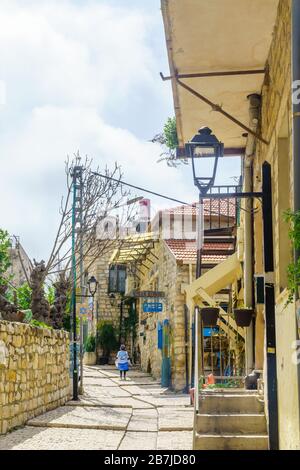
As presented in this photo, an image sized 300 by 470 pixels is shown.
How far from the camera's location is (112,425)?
1101 centimetres

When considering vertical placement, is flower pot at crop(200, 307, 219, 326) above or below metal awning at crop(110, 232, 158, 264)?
below

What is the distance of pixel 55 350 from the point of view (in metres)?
14.9

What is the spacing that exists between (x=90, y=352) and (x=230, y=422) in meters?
27.9

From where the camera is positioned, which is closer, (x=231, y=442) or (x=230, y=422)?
(x=231, y=442)

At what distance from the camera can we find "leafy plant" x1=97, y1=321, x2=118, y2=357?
3471 cm

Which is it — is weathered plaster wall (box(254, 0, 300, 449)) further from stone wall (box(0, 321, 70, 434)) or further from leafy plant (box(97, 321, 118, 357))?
leafy plant (box(97, 321, 118, 357))

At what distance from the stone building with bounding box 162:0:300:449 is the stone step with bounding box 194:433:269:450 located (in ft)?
0.75

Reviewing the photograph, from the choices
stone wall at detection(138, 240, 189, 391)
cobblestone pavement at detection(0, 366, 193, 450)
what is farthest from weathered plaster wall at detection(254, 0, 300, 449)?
stone wall at detection(138, 240, 189, 391)

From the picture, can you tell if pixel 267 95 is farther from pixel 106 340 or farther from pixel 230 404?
pixel 106 340

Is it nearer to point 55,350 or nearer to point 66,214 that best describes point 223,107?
point 55,350

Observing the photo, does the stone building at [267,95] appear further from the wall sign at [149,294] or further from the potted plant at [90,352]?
the potted plant at [90,352]

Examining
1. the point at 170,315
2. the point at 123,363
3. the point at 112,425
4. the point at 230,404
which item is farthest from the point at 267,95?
the point at 123,363

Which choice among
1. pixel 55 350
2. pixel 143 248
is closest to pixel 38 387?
pixel 55 350
